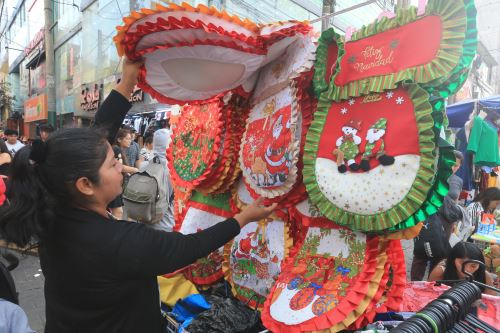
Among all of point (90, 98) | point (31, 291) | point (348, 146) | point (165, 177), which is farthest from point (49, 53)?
point (348, 146)

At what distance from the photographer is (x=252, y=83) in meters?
1.69

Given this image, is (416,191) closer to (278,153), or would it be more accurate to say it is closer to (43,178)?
(278,153)

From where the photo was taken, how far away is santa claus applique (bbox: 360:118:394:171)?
3.63 feet

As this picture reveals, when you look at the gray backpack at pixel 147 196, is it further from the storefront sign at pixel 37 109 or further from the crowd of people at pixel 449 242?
the storefront sign at pixel 37 109

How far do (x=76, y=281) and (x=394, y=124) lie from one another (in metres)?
1.09

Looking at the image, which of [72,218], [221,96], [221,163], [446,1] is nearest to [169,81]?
[221,96]

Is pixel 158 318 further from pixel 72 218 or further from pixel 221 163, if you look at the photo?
pixel 221 163

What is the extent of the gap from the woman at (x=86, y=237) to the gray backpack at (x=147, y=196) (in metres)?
1.55

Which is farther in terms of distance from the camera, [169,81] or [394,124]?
[169,81]

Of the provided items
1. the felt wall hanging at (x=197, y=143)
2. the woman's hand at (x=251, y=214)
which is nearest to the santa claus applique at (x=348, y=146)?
the woman's hand at (x=251, y=214)

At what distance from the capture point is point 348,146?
1205 millimetres

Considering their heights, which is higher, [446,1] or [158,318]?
[446,1]

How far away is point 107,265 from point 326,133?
867 mm

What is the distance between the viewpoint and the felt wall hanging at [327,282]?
109 centimetres
